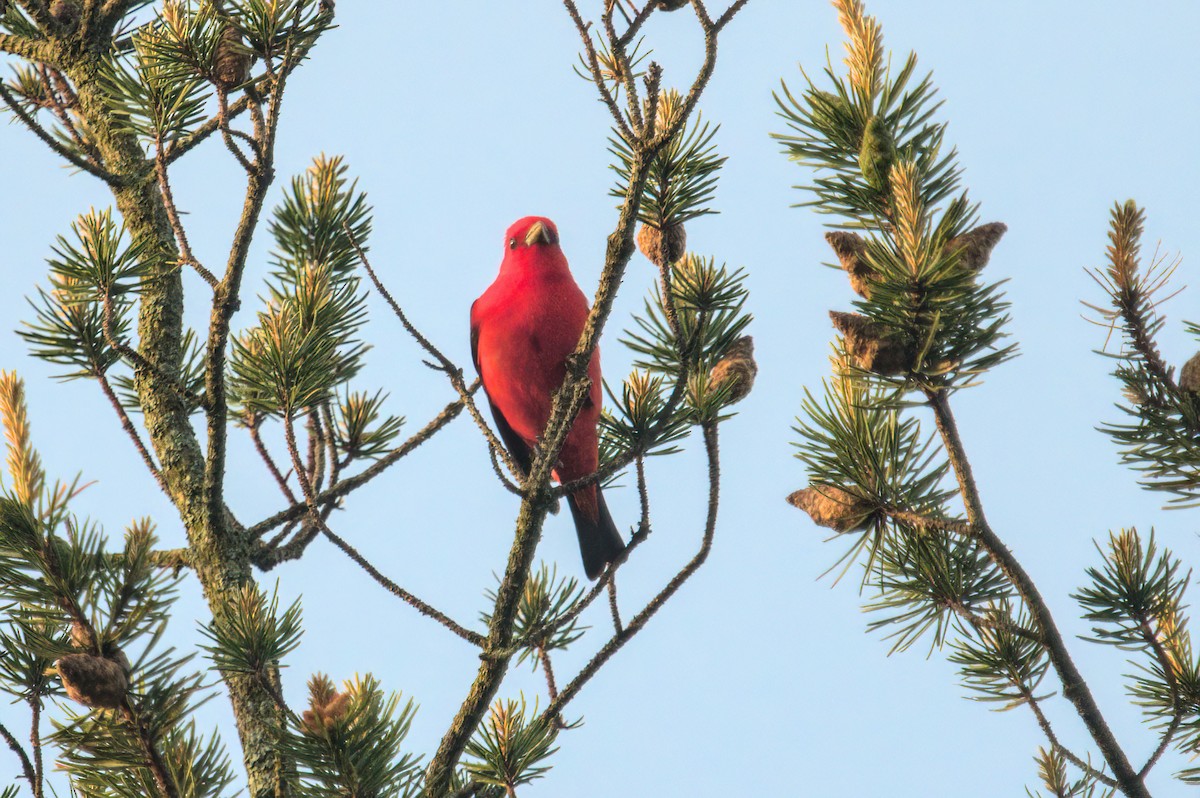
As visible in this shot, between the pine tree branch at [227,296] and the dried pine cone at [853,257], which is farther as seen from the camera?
the pine tree branch at [227,296]

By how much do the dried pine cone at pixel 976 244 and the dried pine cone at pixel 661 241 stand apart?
49cm

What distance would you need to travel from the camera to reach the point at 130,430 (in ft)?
7.32

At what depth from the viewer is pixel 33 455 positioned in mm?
2119

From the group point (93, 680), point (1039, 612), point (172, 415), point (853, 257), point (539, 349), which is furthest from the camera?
point (539, 349)

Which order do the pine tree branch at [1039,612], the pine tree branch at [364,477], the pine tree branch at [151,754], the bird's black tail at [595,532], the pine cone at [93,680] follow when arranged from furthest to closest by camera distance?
the bird's black tail at [595,532] → the pine tree branch at [364,477] → the pine tree branch at [151,754] → the pine cone at [93,680] → the pine tree branch at [1039,612]

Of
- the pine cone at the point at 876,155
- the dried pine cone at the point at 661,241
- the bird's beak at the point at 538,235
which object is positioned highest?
the bird's beak at the point at 538,235

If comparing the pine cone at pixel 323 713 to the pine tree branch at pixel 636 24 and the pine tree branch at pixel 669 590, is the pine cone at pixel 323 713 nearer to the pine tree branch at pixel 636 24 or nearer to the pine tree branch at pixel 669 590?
the pine tree branch at pixel 669 590

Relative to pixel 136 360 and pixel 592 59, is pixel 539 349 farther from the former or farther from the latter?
pixel 592 59

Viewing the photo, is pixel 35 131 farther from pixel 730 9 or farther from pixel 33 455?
pixel 730 9

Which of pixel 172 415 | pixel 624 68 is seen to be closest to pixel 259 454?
pixel 172 415

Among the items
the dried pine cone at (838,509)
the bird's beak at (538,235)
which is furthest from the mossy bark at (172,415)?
the bird's beak at (538,235)

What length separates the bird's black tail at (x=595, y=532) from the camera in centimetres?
372

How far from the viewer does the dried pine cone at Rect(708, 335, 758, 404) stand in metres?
2.00

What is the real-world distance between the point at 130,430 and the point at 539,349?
1.44 meters
